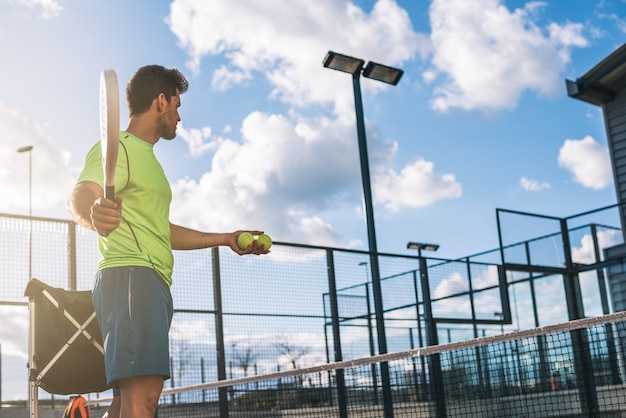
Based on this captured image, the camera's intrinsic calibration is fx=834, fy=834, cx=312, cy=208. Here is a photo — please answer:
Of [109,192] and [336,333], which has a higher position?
[336,333]

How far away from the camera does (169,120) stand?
338 cm

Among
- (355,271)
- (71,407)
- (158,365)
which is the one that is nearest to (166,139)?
(158,365)

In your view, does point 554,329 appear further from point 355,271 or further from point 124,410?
point 355,271

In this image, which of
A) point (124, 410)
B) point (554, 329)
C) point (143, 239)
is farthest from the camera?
point (554, 329)

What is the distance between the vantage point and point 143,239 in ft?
10.4

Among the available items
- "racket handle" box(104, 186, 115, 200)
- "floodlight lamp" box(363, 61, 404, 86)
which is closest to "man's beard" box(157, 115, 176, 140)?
"racket handle" box(104, 186, 115, 200)

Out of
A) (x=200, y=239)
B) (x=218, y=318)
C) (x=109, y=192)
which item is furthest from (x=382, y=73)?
(x=109, y=192)

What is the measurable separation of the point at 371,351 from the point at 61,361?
8473mm

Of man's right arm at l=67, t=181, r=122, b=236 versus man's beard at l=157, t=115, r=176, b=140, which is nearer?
man's right arm at l=67, t=181, r=122, b=236

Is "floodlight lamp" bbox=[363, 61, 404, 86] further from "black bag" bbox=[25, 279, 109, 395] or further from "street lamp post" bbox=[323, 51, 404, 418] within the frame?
"black bag" bbox=[25, 279, 109, 395]

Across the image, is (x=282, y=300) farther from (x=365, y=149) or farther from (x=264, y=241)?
(x=264, y=241)

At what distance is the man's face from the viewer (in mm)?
3361

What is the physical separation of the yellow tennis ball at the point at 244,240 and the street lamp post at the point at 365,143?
25.2ft

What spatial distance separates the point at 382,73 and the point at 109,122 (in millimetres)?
11590
